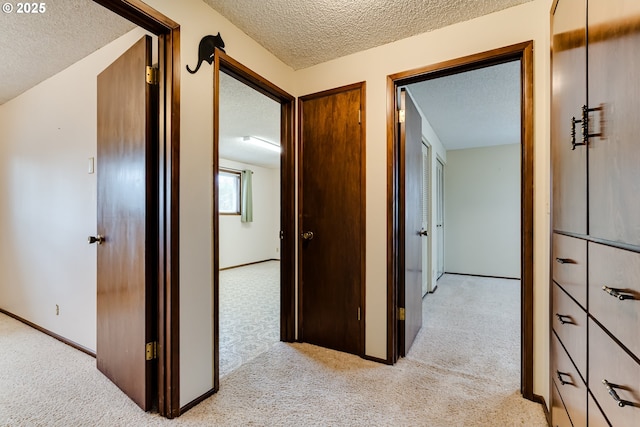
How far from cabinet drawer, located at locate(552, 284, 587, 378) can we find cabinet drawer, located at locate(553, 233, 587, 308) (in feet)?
0.14

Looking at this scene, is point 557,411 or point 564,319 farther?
point 557,411

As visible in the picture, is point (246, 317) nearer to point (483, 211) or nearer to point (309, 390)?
point (309, 390)

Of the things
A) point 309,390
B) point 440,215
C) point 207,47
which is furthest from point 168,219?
point 440,215

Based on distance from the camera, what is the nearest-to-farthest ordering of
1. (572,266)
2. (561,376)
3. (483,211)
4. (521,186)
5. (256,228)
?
(572,266)
(561,376)
(521,186)
(483,211)
(256,228)

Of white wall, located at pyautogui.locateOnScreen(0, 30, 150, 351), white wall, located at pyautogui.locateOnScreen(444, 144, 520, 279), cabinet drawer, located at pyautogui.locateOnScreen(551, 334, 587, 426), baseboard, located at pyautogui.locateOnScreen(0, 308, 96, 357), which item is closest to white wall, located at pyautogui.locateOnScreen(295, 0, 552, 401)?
cabinet drawer, located at pyautogui.locateOnScreen(551, 334, 587, 426)

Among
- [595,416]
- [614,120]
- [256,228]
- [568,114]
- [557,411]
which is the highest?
[568,114]

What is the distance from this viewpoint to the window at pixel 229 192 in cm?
595

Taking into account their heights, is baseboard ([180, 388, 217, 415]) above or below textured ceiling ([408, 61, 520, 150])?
below

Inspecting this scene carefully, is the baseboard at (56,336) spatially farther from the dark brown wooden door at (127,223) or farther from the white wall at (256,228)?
the white wall at (256,228)

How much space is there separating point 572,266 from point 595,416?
488mm

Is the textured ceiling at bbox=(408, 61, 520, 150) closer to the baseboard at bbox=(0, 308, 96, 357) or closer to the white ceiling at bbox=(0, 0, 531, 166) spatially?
the white ceiling at bbox=(0, 0, 531, 166)

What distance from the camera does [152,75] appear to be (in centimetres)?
159

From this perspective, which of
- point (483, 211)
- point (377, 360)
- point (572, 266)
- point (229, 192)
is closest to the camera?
point (572, 266)

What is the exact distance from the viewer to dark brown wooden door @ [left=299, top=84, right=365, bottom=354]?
86.5 inches
